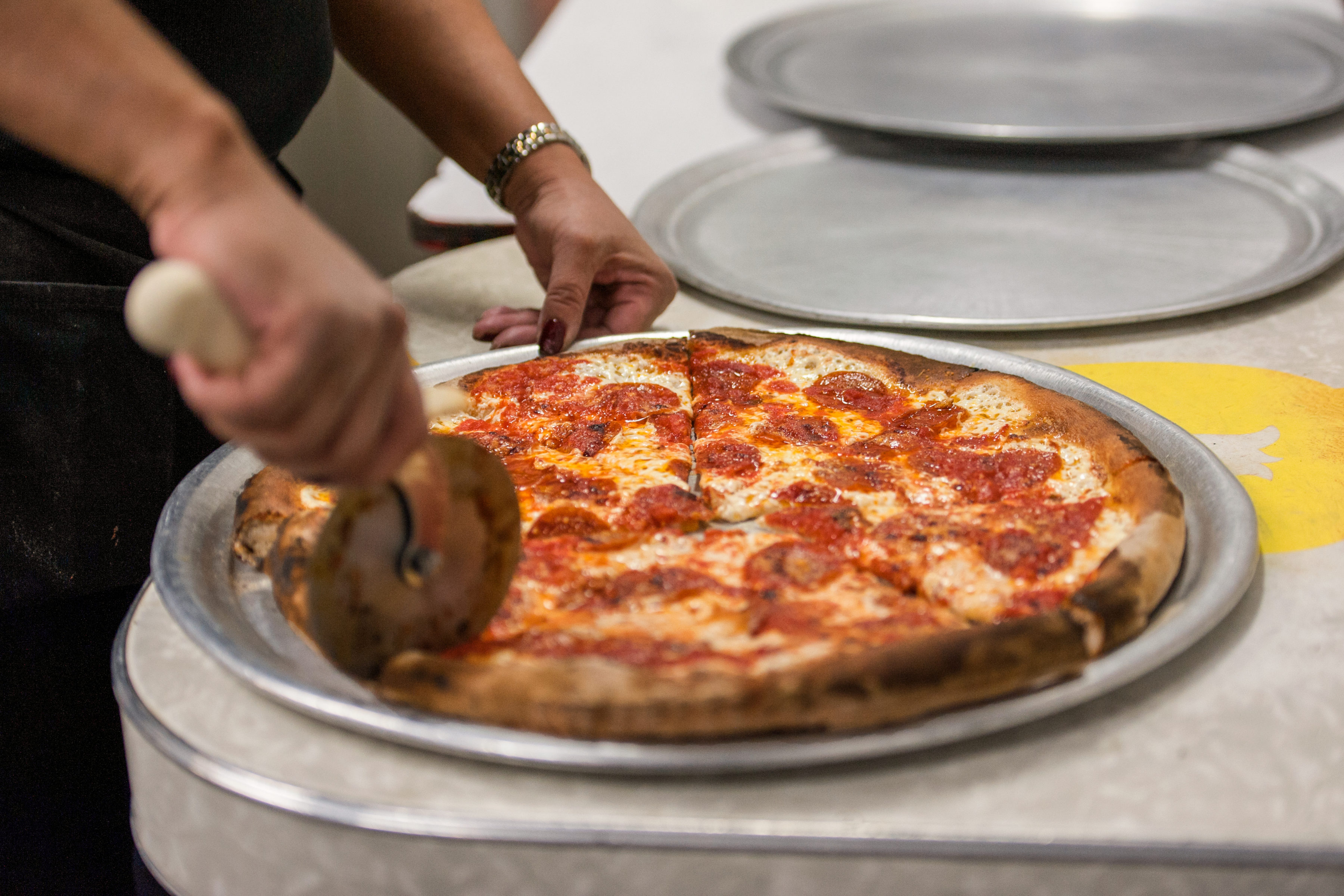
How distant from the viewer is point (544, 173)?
80.1 inches

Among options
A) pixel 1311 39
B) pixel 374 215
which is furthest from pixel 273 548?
pixel 374 215

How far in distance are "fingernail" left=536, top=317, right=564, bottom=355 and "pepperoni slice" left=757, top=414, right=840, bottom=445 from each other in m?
0.36

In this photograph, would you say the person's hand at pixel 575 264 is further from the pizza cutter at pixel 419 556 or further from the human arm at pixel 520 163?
the pizza cutter at pixel 419 556

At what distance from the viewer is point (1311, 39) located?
3.54 meters

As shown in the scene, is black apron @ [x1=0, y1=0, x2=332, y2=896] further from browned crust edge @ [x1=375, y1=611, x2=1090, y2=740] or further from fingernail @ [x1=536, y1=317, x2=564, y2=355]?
browned crust edge @ [x1=375, y1=611, x2=1090, y2=740]

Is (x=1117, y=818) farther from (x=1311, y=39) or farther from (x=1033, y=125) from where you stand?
(x=1311, y=39)

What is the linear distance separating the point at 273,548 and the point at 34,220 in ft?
2.35

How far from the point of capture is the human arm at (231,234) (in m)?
0.82

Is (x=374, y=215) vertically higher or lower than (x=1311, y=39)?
lower

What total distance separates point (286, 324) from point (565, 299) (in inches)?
41.6

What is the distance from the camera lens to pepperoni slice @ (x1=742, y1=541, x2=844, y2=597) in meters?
1.26

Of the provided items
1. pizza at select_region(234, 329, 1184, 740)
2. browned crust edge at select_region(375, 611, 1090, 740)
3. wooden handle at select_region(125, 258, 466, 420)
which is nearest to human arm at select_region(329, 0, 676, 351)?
pizza at select_region(234, 329, 1184, 740)

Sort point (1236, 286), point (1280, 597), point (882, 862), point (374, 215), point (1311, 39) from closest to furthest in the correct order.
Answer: point (882, 862) < point (1280, 597) < point (1236, 286) < point (1311, 39) < point (374, 215)

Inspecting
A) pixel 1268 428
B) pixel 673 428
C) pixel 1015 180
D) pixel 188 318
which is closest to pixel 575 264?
pixel 673 428
